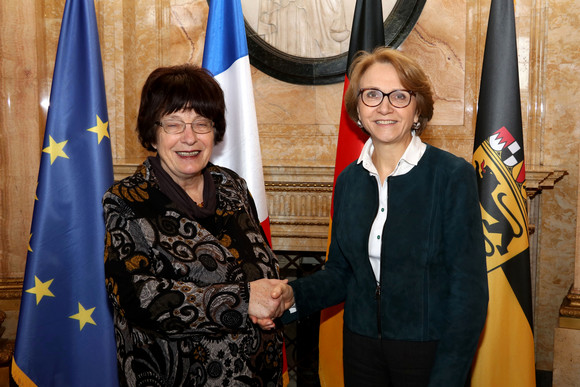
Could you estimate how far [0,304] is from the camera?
3.34 meters

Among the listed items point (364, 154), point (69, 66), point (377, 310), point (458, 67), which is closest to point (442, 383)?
point (377, 310)

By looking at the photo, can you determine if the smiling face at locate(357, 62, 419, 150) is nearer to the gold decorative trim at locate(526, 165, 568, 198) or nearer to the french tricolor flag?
the french tricolor flag

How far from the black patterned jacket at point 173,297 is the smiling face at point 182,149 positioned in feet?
0.24

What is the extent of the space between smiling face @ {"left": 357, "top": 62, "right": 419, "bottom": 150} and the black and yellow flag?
0.97m

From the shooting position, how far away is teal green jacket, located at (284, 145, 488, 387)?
152 cm

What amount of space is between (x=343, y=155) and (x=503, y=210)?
797 mm

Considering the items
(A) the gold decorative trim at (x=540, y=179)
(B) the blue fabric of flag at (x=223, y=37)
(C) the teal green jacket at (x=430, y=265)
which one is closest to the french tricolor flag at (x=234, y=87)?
(B) the blue fabric of flag at (x=223, y=37)

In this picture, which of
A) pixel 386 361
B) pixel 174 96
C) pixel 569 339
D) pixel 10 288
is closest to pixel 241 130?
pixel 174 96

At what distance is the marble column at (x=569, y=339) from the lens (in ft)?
9.50

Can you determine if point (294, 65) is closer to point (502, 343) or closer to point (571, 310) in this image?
point (502, 343)

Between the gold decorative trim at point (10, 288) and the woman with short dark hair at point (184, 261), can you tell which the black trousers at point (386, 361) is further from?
the gold decorative trim at point (10, 288)

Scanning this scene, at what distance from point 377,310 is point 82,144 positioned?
1.58 meters

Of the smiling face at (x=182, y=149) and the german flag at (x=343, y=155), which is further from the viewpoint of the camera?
the german flag at (x=343, y=155)

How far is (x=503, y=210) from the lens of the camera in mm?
2510
